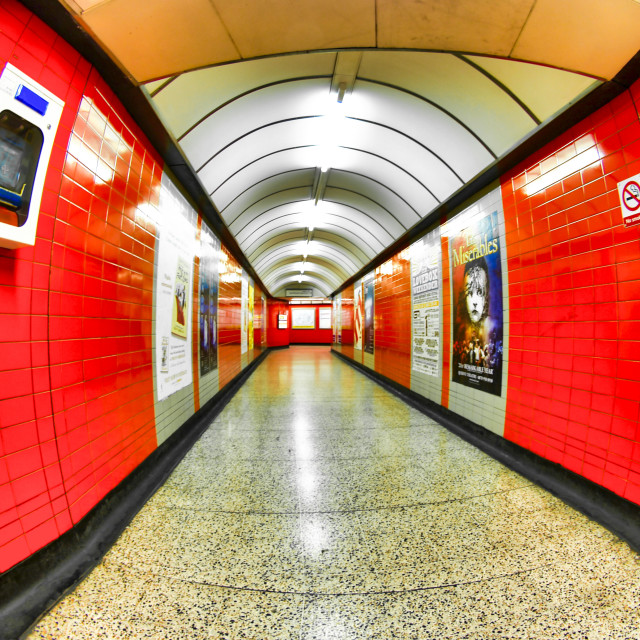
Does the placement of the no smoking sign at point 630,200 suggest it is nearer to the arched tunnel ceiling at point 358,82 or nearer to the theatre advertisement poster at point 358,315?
the arched tunnel ceiling at point 358,82

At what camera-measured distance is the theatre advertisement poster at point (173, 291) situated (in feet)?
9.34

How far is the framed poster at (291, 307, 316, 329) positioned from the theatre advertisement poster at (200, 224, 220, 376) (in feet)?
50.3

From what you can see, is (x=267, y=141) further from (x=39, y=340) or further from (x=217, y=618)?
(x=217, y=618)

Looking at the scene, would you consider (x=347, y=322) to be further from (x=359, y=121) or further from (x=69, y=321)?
(x=69, y=321)

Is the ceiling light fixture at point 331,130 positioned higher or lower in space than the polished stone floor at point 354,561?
higher

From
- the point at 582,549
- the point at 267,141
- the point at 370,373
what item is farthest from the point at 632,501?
the point at 370,373

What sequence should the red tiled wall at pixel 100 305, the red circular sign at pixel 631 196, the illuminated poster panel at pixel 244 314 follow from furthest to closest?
the illuminated poster panel at pixel 244 314
the red circular sign at pixel 631 196
the red tiled wall at pixel 100 305

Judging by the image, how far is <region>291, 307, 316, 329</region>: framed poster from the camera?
20.4 meters

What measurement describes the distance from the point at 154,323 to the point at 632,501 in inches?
144

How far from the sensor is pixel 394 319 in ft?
20.9

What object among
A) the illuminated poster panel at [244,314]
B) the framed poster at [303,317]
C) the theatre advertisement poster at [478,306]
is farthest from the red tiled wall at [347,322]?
the framed poster at [303,317]

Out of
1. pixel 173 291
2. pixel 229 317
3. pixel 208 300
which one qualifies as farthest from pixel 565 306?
pixel 229 317

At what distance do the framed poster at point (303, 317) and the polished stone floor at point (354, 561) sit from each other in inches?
692

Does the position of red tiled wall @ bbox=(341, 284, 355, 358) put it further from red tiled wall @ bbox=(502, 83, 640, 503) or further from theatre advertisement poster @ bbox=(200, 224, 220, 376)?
red tiled wall @ bbox=(502, 83, 640, 503)
